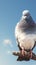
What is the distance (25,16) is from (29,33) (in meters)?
0.44

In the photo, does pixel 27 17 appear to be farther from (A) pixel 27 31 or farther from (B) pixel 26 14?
(A) pixel 27 31

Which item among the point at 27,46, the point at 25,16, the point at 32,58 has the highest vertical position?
the point at 25,16

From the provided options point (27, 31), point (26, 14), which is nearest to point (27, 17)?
point (26, 14)

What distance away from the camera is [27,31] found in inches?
146

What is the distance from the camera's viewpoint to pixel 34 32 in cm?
361

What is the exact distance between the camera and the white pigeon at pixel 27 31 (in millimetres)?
3543

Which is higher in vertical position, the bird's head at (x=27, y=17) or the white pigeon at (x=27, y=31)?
the bird's head at (x=27, y=17)

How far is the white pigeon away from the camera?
3.54 meters

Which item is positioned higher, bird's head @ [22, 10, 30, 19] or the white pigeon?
bird's head @ [22, 10, 30, 19]

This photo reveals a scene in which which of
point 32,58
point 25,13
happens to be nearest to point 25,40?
point 25,13

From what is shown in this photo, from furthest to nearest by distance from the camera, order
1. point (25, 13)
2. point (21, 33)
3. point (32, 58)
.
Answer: point (21, 33), point (25, 13), point (32, 58)

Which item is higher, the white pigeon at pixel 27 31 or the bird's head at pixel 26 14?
the bird's head at pixel 26 14

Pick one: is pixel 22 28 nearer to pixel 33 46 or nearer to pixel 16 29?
pixel 16 29

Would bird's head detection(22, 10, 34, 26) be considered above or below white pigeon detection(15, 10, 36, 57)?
above
